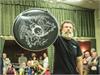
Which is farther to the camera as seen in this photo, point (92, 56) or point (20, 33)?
point (92, 56)

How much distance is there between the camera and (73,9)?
174 centimetres

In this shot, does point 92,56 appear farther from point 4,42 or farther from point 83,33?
point 4,42

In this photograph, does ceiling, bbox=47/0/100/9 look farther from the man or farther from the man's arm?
Answer: the man's arm

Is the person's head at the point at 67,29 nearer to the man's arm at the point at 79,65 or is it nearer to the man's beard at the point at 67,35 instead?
the man's beard at the point at 67,35

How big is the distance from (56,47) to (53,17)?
221mm

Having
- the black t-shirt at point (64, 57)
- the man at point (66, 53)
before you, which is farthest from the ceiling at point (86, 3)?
the black t-shirt at point (64, 57)

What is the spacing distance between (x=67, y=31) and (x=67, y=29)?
0.05ft

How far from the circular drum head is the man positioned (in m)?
0.06

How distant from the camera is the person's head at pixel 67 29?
167cm

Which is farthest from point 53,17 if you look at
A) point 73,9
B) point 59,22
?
point 73,9

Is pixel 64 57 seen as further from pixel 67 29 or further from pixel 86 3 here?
pixel 86 3

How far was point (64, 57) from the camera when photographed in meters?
1.67

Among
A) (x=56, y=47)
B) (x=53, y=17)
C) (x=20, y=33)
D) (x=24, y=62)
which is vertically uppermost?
(x=53, y=17)

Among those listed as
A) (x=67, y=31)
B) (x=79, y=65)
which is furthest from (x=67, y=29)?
(x=79, y=65)
